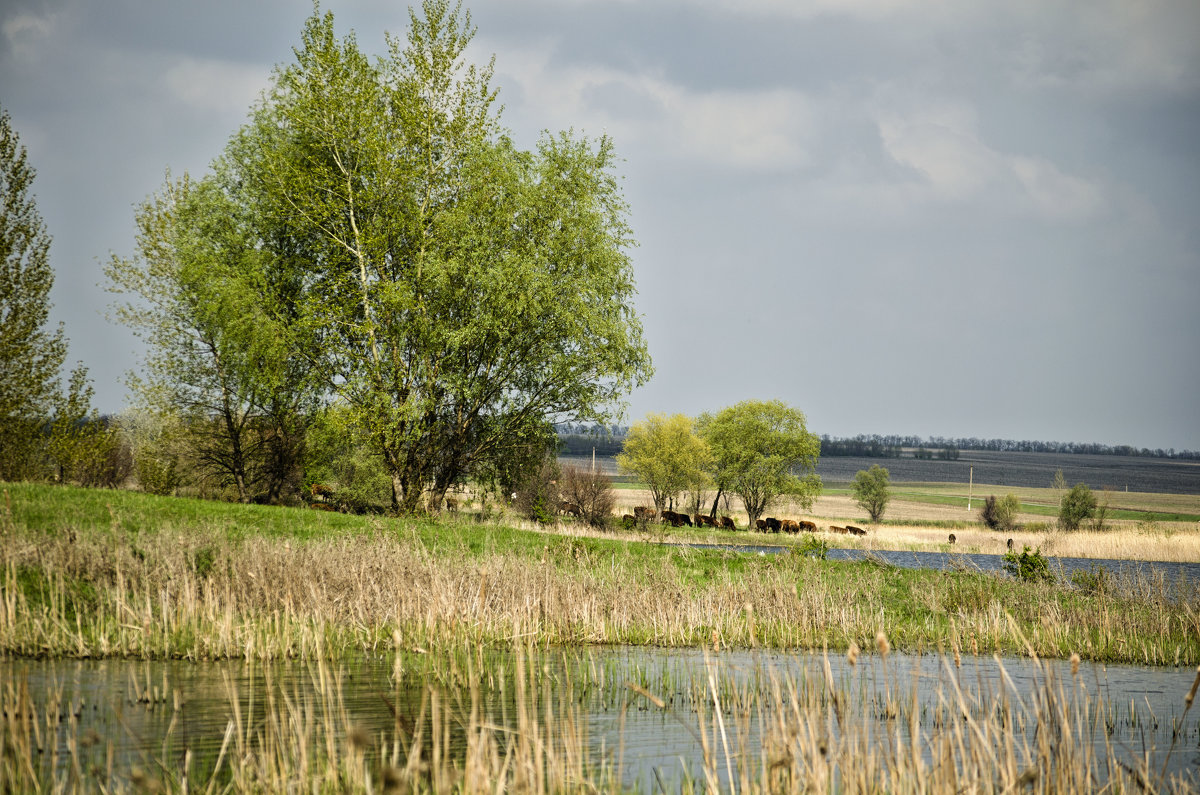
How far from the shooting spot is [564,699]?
31.7 ft

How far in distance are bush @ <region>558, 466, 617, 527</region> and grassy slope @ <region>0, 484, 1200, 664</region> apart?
33451 millimetres

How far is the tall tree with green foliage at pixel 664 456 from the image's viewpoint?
217 feet

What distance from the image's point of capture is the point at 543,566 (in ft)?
Answer: 55.8

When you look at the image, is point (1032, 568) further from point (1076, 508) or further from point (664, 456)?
point (1076, 508)

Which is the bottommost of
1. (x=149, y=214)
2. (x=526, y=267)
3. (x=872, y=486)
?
(x=872, y=486)

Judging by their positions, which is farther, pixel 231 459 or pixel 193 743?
pixel 231 459

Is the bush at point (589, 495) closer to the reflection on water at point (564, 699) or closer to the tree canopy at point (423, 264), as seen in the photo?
the tree canopy at point (423, 264)

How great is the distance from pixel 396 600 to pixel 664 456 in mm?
52904

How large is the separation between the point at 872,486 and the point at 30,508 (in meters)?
82.0

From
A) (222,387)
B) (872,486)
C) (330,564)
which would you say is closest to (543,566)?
(330,564)

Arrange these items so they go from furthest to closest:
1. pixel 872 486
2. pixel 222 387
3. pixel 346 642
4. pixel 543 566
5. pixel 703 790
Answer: pixel 872 486, pixel 222 387, pixel 543 566, pixel 346 642, pixel 703 790

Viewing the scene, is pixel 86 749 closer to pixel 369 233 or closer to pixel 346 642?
pixel 346 642

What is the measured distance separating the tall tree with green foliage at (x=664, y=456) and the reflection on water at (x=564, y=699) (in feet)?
171

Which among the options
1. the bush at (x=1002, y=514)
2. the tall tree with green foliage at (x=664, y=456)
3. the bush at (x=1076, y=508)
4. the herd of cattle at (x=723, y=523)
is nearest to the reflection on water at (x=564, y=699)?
the herd of cattle at (x=723, y=523)
